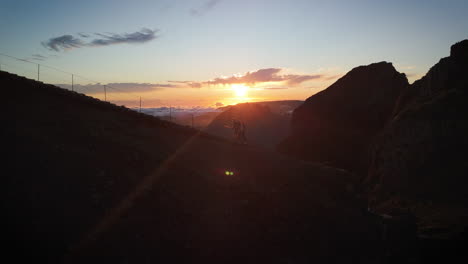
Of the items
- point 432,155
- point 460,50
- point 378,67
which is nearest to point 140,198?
point 432,155

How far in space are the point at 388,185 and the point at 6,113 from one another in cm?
3515

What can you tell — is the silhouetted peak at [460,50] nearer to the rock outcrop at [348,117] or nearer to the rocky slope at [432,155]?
the rocky slope at [432,155]

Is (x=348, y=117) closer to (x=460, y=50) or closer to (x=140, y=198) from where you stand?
(x=460, y=50)

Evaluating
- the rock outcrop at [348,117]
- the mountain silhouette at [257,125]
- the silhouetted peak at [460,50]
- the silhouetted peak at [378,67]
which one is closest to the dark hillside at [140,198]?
the silhouetted peak at [460,50]

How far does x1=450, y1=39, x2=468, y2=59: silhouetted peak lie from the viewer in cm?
3797

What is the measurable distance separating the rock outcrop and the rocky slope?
92.3 feet

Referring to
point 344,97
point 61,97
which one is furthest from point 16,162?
point 344,97

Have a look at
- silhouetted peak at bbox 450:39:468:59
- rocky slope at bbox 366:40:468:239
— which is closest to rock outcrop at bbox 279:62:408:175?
rocky slope at bbox 366:40:468:239

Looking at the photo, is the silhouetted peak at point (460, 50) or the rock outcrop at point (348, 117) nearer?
the silhouetted peak at point (460, 50)

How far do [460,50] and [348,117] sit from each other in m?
38.9

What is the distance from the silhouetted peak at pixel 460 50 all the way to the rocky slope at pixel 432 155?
10cm

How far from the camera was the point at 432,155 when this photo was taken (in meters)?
32.8

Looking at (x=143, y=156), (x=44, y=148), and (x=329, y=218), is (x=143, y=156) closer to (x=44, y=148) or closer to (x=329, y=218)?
(x=44, y=148)

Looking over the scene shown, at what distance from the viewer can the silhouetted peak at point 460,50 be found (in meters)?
38.0
